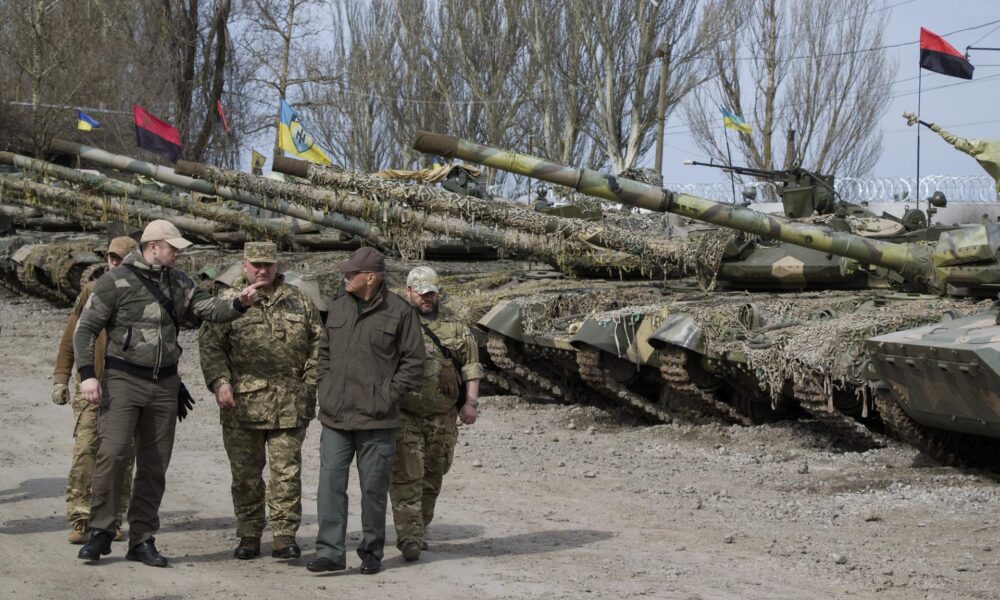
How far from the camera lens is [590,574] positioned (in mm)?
5938

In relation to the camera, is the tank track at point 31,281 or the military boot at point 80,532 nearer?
the military boot at point 80,532

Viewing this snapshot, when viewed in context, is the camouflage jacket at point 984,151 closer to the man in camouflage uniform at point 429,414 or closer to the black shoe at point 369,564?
the man in camouflage uniform at point 429,414

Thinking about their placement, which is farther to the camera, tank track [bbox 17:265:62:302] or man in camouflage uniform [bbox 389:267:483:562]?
tank track [bbox 17:265:62:302]

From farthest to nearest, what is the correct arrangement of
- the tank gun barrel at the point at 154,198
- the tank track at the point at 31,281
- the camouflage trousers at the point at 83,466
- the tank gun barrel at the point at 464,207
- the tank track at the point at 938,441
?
the tank track at the point at 31,281 → the tank gun barrel at the point at 154,198 → the tank gun barrel at the point at 464,207 → the tank track at the point at 938,441 → the camouflage trousers at the point at 83,466

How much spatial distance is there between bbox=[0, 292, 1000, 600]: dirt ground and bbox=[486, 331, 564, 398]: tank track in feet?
3.39

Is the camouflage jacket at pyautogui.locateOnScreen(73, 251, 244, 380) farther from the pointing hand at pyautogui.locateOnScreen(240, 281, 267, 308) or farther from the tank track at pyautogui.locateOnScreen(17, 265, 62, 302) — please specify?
the tank track at pyautogui.locateOnScreen(17, 265, 62, 302)

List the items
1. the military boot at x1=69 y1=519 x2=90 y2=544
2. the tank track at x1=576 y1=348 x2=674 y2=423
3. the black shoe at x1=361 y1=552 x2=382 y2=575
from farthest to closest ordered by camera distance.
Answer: the tank track at x1=576 y1=348 x2=674 y2=423 → the military boot at x1=69 y1=519 x2=90 y2=544 → the black shoe at x1=361 y1=552 x2=382 y2=575

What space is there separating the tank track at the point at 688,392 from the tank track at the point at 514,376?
5.60ft

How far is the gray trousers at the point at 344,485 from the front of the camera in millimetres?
5793

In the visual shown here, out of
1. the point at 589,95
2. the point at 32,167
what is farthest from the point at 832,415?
the point at 589,95

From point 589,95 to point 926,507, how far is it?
25215 millimetres

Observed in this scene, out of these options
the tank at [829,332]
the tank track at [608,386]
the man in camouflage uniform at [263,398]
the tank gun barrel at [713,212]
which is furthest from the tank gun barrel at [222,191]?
the man in camouflage uniform at [263,398]

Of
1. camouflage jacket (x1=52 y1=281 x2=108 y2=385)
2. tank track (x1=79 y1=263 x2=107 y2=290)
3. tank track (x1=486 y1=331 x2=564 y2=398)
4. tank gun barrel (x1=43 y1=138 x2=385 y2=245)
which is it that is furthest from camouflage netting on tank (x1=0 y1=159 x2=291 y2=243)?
camouflage jacket (x1=52 y1=281 x2=108 y2=385)

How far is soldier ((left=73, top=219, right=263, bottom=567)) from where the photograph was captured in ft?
19.4
